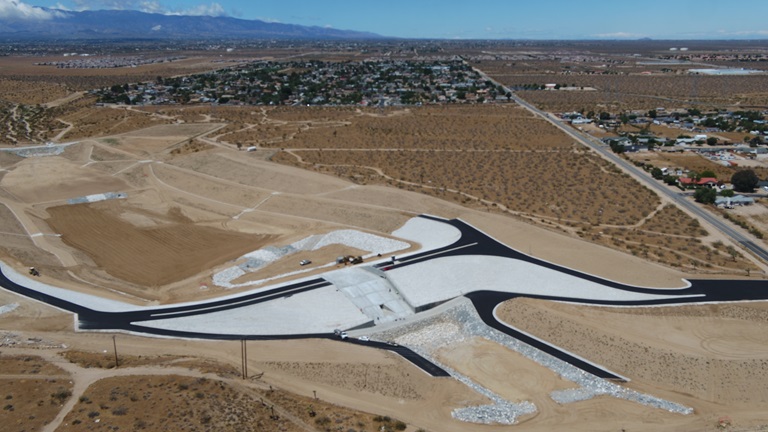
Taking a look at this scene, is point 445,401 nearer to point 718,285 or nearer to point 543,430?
point 543,430

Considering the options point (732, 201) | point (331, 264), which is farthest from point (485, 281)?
point (732, 201)

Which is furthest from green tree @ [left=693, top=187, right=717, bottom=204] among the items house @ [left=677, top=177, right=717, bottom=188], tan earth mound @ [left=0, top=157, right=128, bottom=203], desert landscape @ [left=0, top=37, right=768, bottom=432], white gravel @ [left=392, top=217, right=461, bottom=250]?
tan earth mound @ [left=0, top=157, right=128, bottom=203]

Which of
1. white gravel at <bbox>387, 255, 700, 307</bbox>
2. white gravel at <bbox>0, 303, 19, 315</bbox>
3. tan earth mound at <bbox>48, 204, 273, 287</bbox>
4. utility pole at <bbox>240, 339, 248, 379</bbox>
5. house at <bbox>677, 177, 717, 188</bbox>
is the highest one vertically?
house at <bbox>677, 177, 717, 188</bbox>

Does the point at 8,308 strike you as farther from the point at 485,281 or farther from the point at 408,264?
the point at 485,281

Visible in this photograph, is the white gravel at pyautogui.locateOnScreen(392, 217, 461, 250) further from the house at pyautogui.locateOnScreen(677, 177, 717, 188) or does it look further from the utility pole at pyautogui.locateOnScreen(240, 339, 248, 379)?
the house at pyautogui.locateOnScreen(677, 177, 717, 188)

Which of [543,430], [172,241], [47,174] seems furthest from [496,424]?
[47,174]
